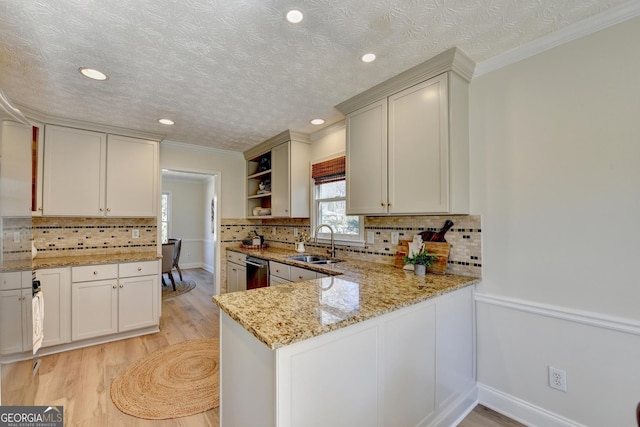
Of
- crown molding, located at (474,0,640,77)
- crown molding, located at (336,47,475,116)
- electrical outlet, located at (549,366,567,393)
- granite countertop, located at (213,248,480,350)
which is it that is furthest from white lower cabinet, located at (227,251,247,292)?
A: crown molding, located at (474,0,640,77)

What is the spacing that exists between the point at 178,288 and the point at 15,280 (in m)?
4.27

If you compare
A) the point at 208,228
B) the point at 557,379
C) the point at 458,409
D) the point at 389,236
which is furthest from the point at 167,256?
the point at 557,379

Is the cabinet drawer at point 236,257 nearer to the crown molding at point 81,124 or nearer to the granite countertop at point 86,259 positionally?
the granite countertop at point 86,259

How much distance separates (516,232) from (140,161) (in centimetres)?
390

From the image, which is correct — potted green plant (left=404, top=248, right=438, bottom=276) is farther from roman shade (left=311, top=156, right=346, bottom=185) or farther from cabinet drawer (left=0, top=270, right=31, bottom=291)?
cabinet drawer (left=0, top=270, right=31, bottom=291)

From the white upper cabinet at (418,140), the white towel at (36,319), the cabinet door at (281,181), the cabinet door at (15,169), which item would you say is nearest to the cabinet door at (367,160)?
the white upper cabinet at (418,140)

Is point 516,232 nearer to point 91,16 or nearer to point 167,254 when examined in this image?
point 91,16

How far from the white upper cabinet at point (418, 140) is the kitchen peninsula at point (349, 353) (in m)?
0.62

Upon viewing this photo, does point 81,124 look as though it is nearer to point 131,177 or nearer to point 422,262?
point 131,177

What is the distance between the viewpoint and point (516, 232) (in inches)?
73.7

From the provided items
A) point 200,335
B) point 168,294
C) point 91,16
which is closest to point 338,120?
point 91,16

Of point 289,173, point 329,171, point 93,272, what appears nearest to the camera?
point 93,272

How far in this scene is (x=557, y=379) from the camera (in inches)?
67.0

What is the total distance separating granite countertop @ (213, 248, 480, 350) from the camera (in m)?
1.12
